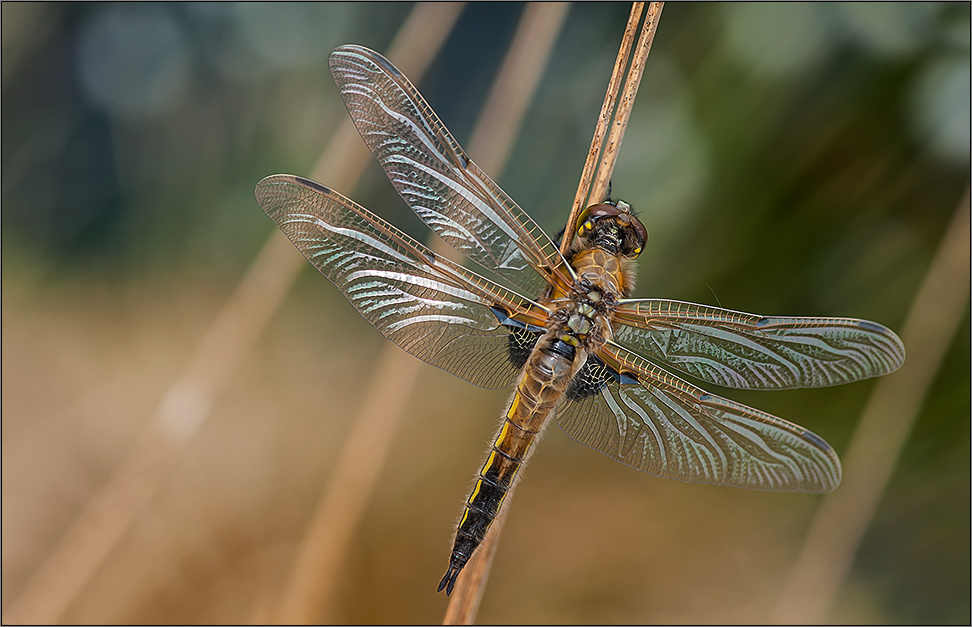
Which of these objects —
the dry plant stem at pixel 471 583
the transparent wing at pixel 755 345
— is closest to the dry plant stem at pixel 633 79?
the transparent wing at pixel 755 345

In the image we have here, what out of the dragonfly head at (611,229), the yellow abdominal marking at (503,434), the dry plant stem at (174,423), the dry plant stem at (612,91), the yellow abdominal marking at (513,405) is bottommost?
the dry plant stem at (174,423)

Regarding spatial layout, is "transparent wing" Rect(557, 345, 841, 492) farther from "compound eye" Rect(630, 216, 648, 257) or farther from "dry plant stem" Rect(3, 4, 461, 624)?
"dry plant stem" Rect(3, 4, 461, 624)

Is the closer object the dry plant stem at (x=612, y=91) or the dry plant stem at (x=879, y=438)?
the dry plant stem at (x=612, y=91)

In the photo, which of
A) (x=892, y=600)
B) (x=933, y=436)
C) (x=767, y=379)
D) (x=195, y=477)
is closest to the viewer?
(x=767, y=379)

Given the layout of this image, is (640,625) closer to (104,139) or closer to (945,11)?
(945,11)

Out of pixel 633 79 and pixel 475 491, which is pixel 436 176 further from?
pixel 475 491

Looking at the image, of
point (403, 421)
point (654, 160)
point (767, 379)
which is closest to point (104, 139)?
point (403, 421)

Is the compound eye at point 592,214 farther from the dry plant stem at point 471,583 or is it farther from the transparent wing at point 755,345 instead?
the dry plant stem at point 471,583
